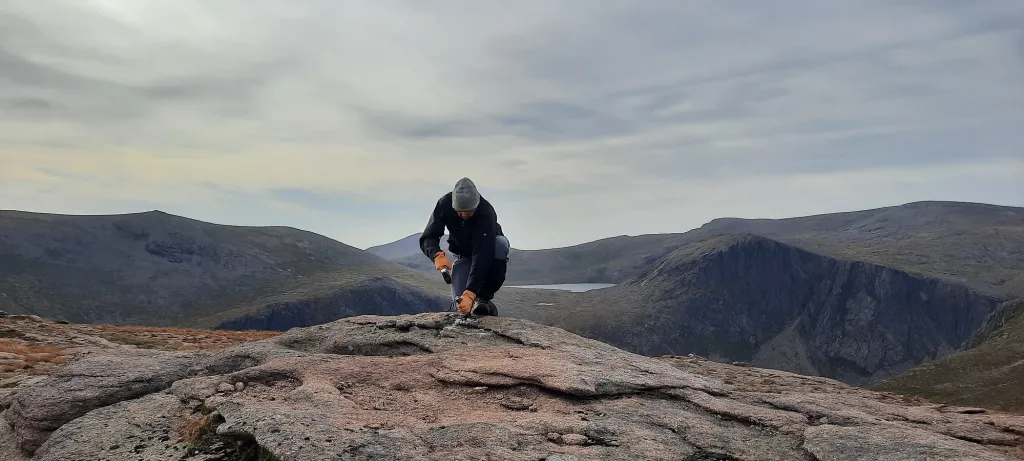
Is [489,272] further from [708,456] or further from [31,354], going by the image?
[31,354]

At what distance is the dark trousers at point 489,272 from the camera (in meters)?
17.0

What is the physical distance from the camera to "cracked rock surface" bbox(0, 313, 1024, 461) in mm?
8531

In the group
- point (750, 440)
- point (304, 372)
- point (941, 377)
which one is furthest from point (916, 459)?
point (941, 377)

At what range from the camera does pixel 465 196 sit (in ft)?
52.4

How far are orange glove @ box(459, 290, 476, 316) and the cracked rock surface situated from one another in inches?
55.0

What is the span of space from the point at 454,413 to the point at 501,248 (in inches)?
300

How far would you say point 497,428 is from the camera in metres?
8.84

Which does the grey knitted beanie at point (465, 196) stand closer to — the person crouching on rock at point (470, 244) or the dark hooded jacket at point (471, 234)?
the person crouching on rock at point (470, 244)

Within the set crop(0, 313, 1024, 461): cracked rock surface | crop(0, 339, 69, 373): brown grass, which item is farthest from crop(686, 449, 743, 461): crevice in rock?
crop(0, 339, 69, 373): brown grass

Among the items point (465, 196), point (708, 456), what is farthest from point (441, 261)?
point (708, 456)

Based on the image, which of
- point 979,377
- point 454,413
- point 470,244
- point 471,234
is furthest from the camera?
point 979,377

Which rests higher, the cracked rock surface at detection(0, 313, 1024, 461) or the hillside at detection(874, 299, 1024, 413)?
the cracked rock surface at detection(0, 313, 1024, 461)

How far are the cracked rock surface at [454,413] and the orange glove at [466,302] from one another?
140 cm

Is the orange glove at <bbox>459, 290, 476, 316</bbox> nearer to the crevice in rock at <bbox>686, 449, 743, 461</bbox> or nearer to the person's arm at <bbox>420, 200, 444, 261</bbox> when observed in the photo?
the person's arm at <bbox>420, 200, 444, 261</bbox>
